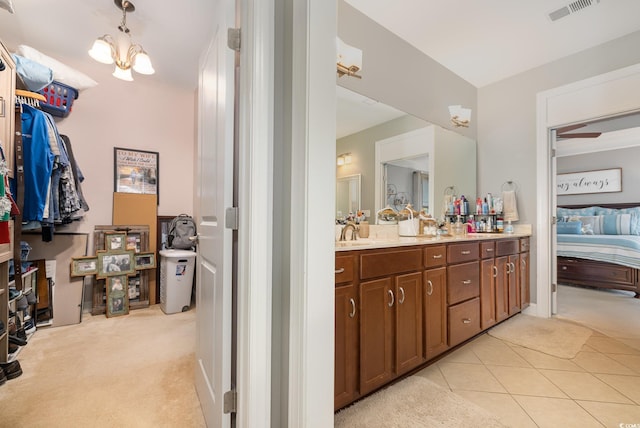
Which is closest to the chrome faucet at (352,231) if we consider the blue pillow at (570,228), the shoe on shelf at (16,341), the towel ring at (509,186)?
the towel ring at (509,186)

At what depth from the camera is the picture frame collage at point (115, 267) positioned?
2.82 metres

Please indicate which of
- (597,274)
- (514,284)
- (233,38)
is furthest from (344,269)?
(597,274)

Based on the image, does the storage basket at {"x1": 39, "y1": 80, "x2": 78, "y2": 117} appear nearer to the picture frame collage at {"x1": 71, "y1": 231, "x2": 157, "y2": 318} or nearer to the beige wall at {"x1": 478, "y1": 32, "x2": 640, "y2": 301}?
the picture frame collage at {"x1": 71, "y1": 231, "x2": 157, "y2": 318}

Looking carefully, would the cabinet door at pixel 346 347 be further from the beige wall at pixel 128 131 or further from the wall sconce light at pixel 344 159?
the beige wall at pixel 128 131

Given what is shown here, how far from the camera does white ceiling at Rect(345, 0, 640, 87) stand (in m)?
2.24

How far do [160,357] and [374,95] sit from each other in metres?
2.68

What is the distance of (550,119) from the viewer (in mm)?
3031

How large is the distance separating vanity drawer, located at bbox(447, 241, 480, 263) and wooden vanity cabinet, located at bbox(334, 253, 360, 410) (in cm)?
98

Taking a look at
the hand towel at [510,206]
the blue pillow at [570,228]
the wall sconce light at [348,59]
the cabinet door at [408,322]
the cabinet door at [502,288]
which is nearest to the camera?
the cabinet door at [408,322]

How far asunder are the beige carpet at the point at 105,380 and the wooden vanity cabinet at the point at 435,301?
143 cm

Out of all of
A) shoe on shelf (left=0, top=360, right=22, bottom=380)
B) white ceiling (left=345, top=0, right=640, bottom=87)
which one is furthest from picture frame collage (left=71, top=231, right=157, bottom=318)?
white ceiling (left=345, top=0, right=640, bottom=87)

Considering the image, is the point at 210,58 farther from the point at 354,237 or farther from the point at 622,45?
the point at 622,45

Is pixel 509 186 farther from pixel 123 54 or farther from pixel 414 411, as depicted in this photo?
pixel 123 54

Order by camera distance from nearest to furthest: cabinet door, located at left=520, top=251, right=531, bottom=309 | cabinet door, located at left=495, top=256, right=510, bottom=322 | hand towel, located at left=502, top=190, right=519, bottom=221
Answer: cabinet door, located at left=495, top=256, right=510, bottom=322 < cabinet door, located at left=520, top=251, right=531, bottom=309 < hand towel, located at left=502, top=190, right=519, bottom=221
